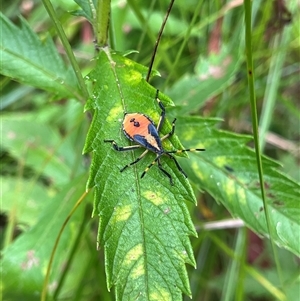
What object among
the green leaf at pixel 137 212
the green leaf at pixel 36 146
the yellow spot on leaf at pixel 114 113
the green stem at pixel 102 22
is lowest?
the green leaf at pixel 137 212

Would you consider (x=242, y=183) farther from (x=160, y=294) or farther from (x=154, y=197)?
(x=160, y=294)

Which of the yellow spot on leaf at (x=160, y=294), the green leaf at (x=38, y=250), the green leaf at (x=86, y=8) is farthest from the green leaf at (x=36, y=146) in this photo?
the yellow spot on leaf at (x=160, y=294)

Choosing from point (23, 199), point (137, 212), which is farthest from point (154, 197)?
point (23, 199)

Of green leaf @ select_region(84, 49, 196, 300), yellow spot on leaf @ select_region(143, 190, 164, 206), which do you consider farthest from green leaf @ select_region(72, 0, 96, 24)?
yellow spot on leaf @ select_region(143, 190, 164, 206)

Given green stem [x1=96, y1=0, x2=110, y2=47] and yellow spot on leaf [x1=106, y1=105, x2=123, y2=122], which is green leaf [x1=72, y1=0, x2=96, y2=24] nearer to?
green stem [x1=96, y1=0, x2=110, y2=47]

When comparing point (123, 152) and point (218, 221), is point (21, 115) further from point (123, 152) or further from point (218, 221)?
point (123, 152)

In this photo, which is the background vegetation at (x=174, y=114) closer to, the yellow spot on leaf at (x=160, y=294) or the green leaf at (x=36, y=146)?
the green leaf at (x=36, y=146)
